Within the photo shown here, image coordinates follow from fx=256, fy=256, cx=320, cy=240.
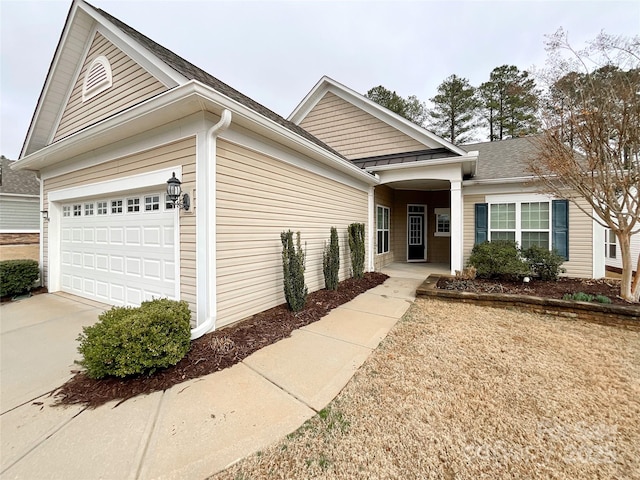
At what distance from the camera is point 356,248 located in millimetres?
7277

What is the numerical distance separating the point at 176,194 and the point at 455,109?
20325 mm

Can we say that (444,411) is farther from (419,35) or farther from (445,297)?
(419,35)

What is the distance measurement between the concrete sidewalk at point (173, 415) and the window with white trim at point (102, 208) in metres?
2.54

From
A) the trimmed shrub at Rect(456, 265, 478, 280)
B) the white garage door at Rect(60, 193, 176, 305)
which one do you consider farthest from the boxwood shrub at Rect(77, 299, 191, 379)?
the trimmed shrub at Rect(456, 265, 478, 280)

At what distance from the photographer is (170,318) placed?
9.45 ft

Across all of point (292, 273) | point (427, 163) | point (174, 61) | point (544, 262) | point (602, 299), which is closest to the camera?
point (174, 61)

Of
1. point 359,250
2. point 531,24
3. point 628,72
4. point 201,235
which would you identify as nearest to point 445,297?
point 359,250

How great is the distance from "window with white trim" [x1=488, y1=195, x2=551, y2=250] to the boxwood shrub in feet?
28.9

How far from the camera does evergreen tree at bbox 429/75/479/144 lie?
17.6 m

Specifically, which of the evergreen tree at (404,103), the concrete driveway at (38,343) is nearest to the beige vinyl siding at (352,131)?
the concrete driveway at (38,343)

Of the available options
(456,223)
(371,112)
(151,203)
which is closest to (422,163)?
(456,223)

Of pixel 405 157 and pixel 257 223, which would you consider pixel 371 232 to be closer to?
pixel 405 157

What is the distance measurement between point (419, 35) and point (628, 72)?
6325mm

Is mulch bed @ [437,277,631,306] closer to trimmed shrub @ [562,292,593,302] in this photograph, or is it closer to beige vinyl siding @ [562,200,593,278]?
trimmed shrub @ [562,292,593,302]
